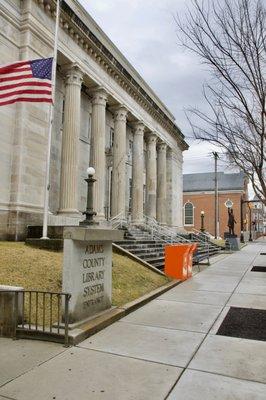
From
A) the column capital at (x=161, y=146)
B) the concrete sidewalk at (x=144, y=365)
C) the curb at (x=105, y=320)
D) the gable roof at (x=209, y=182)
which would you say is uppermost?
the gable roof at (x=209, y=182)

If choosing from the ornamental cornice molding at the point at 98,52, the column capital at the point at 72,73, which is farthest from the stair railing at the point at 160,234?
the column capital at the point at 72,73

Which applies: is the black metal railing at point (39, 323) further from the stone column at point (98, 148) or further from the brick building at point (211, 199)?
the brick building at point (211, 199)

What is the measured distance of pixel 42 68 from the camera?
467 inches

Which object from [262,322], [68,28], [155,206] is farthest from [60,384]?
[155,206]

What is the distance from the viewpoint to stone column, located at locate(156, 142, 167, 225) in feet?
106

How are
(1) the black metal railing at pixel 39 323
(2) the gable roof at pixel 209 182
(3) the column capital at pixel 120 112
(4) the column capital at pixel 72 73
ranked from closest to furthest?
(1) the black metal railing at pixel 39 323 < (4) the column capital at pixel 72 73 < (3) the column capital at pixel 120 112 < (2) the gable roof at pixel 209 182

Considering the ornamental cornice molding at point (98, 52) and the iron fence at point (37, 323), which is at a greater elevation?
the ornamental cornice molding at point (98, 52)

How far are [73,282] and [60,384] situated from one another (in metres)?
2.33

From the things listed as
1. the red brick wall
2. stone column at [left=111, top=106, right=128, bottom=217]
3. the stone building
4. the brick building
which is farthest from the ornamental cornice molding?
the brick building

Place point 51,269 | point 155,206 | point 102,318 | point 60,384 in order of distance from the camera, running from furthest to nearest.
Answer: point 155,206
point 51,269
point 102,318
point 60,384

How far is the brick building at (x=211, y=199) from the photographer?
2744 inches

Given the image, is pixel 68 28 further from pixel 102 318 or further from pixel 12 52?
pixel 102 318

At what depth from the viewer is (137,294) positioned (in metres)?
9.76

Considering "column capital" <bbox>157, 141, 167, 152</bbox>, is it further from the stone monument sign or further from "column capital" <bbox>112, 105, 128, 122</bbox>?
the stone monument sign
